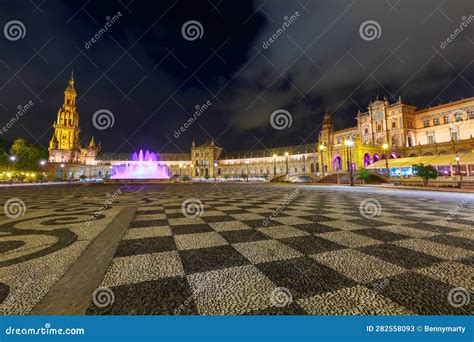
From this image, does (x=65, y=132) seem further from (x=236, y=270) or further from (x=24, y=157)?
(x=236, y=270)

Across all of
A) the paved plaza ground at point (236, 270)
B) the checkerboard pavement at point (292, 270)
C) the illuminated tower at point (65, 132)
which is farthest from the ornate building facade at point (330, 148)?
the paved plaza ground at point (236, 270)

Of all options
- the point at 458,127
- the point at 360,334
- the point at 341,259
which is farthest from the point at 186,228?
the point at 458,127

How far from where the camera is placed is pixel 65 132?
83.4 metres

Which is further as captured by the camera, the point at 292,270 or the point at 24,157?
the point at 24,157

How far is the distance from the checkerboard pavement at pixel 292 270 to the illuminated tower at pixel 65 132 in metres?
102

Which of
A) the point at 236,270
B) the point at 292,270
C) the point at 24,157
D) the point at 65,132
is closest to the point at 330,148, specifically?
the point at 292,270

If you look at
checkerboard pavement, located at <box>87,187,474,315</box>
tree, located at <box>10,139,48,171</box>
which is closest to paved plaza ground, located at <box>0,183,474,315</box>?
checkerboard pavement, located at <box>87,187,474,315</box>

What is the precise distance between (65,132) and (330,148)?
95.3 meters

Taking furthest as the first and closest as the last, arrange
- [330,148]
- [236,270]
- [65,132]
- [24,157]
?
[65,132] < [330,148] < [24,157] < [236,270]

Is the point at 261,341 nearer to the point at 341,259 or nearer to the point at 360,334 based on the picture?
the point at 360,334

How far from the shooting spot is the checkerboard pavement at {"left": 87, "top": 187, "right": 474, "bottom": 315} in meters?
1.72

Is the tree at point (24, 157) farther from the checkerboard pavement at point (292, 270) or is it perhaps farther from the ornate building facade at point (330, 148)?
the checkerboard pavement at point (292, 270)

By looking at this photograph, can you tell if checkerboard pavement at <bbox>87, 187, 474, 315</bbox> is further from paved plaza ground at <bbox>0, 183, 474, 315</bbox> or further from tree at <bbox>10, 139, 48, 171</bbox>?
tree at <bbox>10, 139, 48, 171</bbox>

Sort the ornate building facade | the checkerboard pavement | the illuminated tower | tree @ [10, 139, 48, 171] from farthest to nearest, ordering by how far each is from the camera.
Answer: the illuminated tower, tree @ [10, 139, 48, 171], the ornate building facade, the checkerboard pavement
